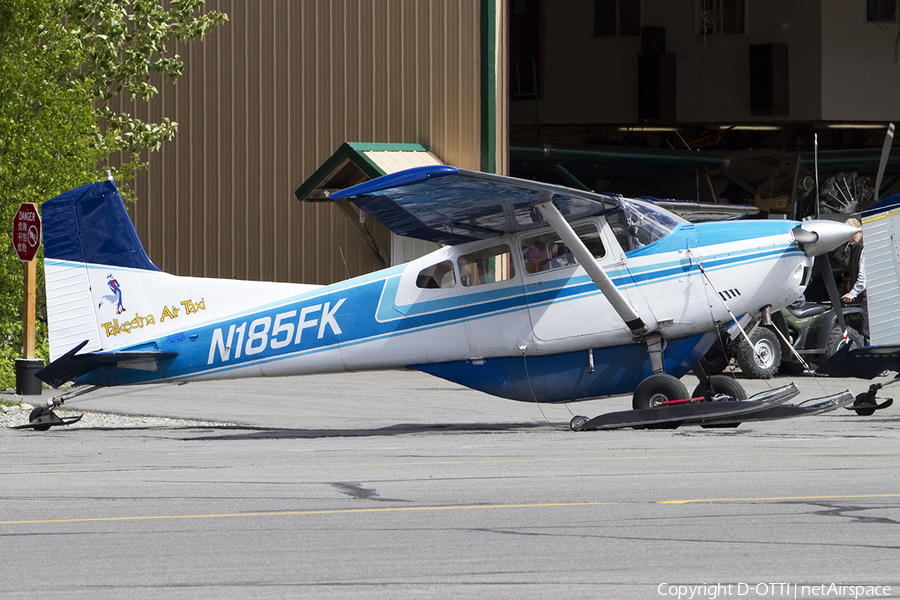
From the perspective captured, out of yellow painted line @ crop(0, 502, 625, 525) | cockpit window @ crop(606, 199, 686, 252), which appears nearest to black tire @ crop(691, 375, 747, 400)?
cockpit window @ crop(606, 199, 686, 252)

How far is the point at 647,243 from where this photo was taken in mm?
11141

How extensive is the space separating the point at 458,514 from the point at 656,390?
16.2 feet

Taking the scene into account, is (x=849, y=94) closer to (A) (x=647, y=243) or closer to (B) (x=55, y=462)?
(A) (x=647, y=243)

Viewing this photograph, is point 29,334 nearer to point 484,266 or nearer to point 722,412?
point 484,266

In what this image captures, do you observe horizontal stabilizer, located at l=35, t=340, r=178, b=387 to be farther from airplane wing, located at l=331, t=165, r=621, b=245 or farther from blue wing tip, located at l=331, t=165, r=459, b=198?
blue wing tip, located at l=331, t=165, r=459, b=198

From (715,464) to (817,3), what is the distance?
85.4 feet

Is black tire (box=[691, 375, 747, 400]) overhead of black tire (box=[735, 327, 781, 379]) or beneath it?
overhead

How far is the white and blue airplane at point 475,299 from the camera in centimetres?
1093

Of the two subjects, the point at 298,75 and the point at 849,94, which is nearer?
the point at 298,75

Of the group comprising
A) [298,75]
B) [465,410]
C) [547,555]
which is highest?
[298,75]

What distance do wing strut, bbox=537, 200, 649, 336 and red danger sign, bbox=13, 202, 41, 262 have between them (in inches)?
266

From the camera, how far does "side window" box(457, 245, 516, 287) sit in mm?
11555

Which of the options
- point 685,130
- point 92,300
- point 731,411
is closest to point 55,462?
point 92,300

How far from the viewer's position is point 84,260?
12.1 metres
